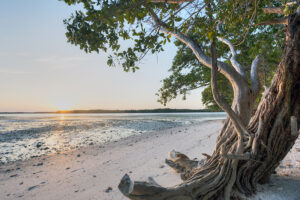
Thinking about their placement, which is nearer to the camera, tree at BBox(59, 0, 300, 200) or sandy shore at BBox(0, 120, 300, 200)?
tree at BBox(59, 0, 300, 200)

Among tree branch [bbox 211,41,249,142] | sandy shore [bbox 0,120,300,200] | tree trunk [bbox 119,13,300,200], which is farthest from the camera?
sandy shore [bbox 0,120,300,200]

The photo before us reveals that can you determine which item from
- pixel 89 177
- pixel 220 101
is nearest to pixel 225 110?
pixel 220 101

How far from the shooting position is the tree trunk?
2195 mm

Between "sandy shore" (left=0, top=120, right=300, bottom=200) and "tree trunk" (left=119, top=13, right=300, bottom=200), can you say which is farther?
"sandy shore" (left=0, top=120, right=300, bottom=200)

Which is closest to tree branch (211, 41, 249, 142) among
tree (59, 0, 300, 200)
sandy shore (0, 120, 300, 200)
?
tree (59, 0, 300, 200)

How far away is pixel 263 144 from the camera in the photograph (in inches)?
90.4

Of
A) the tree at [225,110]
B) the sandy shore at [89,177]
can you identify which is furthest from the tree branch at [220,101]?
the sandy shore at [89,177]

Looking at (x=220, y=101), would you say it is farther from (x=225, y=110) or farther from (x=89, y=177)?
(x=89, y=177)

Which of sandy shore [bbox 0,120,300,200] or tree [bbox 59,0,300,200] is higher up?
tree [bbox 59,0,300,200]

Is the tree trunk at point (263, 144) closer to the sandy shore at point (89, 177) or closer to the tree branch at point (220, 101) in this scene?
the tree branch at point (220, 101)

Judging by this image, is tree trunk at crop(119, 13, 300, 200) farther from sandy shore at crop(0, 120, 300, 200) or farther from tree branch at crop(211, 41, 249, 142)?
sandy shore at crop(0, 120, 300, 200)

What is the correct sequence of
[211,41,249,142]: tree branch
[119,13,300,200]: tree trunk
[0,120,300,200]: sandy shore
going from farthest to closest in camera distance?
[0,120,300,200]: sandy shore
[119,13,300,200]: tree trunk
[211,41,249,142]: tree branch

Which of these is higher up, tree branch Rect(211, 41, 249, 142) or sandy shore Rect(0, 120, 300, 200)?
tree branch Rect(211, 41, 249, 142)

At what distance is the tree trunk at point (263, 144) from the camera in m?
2.20
